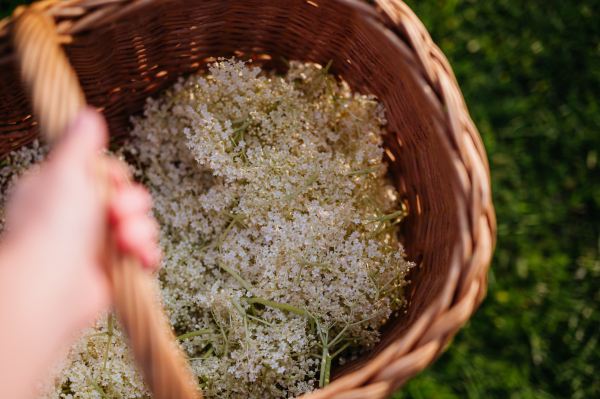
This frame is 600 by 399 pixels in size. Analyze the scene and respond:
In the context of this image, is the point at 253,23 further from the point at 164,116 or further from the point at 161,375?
the point at 161,375

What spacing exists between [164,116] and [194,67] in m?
0.15

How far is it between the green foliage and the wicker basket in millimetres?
663

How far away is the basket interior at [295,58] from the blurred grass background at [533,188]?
25.6 inches

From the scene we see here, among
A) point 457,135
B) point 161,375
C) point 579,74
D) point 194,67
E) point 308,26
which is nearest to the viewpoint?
point 161,375

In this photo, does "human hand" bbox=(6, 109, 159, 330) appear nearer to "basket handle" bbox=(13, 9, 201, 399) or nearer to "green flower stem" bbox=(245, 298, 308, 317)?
"basket handle" bbox=(13, 9, 201, 399)

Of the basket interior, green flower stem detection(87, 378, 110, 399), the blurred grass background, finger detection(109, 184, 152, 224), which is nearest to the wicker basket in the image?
the basket interior

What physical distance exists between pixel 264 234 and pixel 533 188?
1.10 meters

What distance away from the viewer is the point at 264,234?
911mm

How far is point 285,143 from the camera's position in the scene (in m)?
0.94

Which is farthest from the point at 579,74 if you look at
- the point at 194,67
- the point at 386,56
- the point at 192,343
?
the point at 192,343

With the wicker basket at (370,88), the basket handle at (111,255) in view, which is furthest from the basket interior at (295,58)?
the basket handle at (111,255)

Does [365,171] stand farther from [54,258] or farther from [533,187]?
[533,187]

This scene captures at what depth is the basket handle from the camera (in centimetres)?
54

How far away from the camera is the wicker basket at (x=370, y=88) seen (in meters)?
0.62
